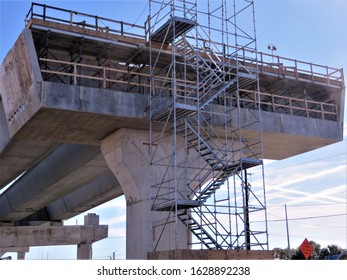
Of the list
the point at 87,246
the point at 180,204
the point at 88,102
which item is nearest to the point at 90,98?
the point at 88,102

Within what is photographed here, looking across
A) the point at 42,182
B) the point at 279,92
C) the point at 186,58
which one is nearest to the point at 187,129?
the point at 186,58

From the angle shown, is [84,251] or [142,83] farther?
[84,251]

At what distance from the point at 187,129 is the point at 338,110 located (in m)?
11.3

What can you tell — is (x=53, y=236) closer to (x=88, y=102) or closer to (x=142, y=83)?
(x=142, y=83)

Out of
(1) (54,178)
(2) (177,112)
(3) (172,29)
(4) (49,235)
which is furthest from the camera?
(4) (49,235)

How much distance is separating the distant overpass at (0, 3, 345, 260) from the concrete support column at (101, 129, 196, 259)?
0.73 m

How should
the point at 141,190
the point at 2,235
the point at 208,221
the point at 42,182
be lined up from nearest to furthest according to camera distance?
the point at 208,221 < the point at 141,190 < the point at 42,182 < the point at 2,235

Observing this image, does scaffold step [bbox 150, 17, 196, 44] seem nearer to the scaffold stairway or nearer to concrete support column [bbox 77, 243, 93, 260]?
the scaffold stairway

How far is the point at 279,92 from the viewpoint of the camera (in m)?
32.9

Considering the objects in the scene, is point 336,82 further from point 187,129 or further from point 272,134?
point 187,129

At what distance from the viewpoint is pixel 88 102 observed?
24.1 m

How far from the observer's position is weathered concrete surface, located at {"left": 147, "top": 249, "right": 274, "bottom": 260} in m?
20.4

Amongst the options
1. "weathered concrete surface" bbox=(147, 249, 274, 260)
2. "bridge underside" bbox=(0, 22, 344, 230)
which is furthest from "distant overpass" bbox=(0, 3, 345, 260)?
"weathered concrete surface" bbox=(147, 249, 274, 260)

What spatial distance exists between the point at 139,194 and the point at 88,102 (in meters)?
5.00
